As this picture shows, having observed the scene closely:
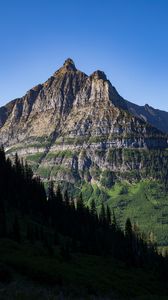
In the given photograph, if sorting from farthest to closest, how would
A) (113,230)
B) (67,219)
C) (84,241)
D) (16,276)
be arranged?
(113,230), (67,219), (84,241), (16,276)

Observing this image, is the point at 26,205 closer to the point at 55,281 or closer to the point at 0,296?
the point at 55,281


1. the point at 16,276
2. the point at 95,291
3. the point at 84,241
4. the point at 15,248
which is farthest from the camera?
the point at 84,241

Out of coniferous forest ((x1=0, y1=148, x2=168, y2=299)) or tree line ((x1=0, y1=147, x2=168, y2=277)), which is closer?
coniferous forest ((x1=0, y1=148, x2=168, y2=299))

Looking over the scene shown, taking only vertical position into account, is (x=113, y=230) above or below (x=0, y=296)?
below

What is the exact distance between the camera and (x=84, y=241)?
143250mm

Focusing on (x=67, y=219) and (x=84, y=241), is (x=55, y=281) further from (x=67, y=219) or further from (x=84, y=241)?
(x=67, y=219)

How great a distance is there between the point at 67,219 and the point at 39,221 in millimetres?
16735

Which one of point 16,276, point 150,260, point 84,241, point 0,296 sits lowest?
point 150,260

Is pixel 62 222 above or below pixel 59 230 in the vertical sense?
above

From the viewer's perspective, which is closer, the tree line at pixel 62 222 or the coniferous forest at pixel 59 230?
the coniferous forest at pixel 59 230

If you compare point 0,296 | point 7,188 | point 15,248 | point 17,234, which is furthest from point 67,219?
point 0,296

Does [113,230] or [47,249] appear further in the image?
[113,230]

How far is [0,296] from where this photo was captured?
2308cm

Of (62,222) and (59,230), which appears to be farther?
(62,222)
